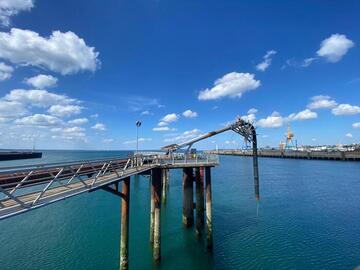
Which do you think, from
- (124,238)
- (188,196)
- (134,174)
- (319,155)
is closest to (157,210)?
(124,238)

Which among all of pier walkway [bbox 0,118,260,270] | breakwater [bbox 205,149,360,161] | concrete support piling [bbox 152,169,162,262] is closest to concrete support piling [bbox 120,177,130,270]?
pier walkway [bbox 0,118,260,270]

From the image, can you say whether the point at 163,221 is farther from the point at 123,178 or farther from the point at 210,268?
the point at 123,178

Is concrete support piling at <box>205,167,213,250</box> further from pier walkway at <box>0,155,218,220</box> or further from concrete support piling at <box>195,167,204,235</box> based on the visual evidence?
concrete support piling at <box>195,167,204,235</box>

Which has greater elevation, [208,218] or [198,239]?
[208,218]

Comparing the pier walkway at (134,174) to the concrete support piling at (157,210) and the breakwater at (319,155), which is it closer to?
the concrete support piling at (157,210)

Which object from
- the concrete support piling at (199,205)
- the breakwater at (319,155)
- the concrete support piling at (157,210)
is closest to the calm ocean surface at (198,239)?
the concrete support piling at (157,210)

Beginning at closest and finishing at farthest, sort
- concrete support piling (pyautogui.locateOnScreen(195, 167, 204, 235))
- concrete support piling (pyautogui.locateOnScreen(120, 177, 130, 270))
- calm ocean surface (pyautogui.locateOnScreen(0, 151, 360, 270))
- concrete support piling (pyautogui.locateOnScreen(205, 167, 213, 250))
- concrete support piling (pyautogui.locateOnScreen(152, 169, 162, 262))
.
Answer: concrete support piling (pyautogui.locateOnScreen(120, 177, 130, 270))
concrete support piling (pyautogui.locateOnScreen(152, 169, 162, 262))
calm ocean surface (pyautogui.locateOnScreen(0, 151, 360, 270))
concrete support piling (pyautogui.locateOnScreen(205, 167, 213, 250))
concrete support piling (pyautogui.locateOnScreen(195, 167, 204, 235))

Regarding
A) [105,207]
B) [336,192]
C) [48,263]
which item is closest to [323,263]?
[48,263]

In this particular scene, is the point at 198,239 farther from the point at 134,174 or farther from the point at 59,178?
the point at 59,178
